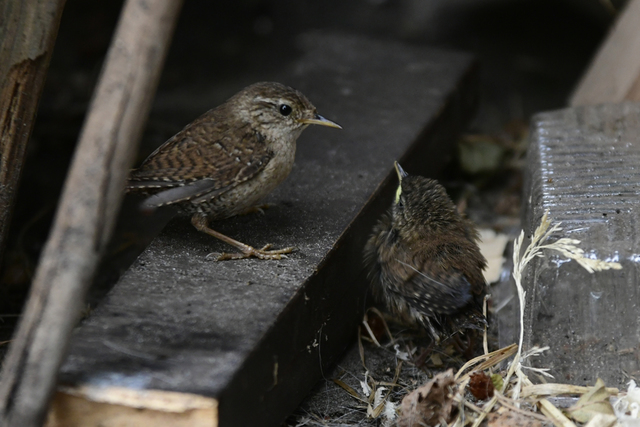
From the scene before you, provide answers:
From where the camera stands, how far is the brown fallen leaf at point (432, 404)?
3.34m

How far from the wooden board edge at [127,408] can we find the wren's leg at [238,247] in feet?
3.50

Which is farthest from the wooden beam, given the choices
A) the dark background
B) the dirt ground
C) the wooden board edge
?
the wooden board edge

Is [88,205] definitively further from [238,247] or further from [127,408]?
[238,247]

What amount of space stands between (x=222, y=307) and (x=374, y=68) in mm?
3500

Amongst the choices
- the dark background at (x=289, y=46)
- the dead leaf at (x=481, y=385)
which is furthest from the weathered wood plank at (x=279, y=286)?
the dark background at (x=289, y=46)

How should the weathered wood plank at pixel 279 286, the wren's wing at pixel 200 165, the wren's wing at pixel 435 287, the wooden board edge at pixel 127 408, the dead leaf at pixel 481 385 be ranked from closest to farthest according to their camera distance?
the wooden board edge at pixel 127 408 → the weathered wood plank at pixel 279 286 → the dead leaf at pixel 481 385 → the wren's wing at pixel 435 287 → the wren's wing at pixel 200 165

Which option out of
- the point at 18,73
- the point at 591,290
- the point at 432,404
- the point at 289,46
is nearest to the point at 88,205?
the point at 18,73

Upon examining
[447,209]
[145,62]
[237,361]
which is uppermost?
[145,62]

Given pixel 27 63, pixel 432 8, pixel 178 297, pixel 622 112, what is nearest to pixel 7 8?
pixel 27 63

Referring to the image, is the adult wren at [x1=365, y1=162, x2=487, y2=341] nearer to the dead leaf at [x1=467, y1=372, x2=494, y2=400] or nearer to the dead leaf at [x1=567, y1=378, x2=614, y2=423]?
the dead leaf at [x1=467, y1=372, x2=494, y2=400]

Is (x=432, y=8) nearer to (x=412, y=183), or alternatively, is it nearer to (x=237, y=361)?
(x=412, y=183)

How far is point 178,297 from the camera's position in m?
3.54

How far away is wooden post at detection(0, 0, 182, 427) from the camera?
2893 mm

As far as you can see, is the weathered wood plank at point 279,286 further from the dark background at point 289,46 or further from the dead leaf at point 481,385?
the dark background at point 289,46
